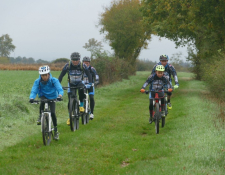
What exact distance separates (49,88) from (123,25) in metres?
40.7

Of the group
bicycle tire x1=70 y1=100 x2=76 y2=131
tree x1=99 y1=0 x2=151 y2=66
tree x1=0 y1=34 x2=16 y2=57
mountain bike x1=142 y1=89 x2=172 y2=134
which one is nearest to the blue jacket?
bicycle tire x1=70 y1=100 x2=76 y2=131

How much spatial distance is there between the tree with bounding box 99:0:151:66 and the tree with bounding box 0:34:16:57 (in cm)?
10298

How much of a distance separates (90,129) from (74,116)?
87 cm

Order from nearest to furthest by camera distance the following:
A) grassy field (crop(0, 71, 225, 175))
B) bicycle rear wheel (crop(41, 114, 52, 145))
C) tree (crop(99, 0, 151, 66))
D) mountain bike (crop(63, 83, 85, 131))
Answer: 1. grassy field (crop(0, 71, 225, 175))
2. bicycle rear wheel (crop(41, 114, 52, 145))
3. mountain bike (crop(63, 83, 85, 131))
4. tree (crop(99, 0, 151, 66))

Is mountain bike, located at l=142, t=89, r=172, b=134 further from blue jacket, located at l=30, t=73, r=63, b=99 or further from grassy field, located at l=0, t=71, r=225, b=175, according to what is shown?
blue jacket, located at l=30, t=73, r=63, b=99

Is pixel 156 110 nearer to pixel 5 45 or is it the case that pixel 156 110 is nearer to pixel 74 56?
pixel 74 56

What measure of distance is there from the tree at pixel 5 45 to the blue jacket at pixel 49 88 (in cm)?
14319

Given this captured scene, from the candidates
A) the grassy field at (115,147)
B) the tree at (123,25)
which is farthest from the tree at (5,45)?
the grassy field at (115,147)

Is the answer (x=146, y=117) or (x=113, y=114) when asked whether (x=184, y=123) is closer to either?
(x=146, y=117)

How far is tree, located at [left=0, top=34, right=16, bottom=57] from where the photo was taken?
479 ft

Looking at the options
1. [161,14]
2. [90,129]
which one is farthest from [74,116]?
[161,14]

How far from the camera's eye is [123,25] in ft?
162

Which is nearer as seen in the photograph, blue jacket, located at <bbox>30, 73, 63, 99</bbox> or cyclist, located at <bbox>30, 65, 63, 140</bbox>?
cyclist, located at <bbox>30, 65, 63, 140</bbox>

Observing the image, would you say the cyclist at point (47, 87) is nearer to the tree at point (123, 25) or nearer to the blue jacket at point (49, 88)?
the blue jacket at point (49, 88)
